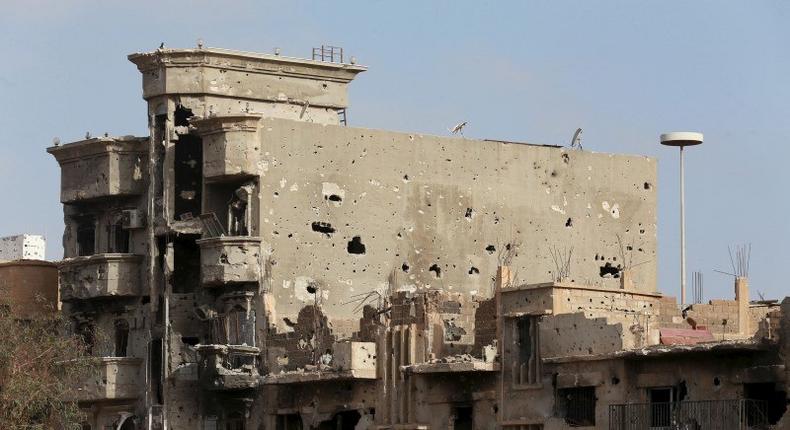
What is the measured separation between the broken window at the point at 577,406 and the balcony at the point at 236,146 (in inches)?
510

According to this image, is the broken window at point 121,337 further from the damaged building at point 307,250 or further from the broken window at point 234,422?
the broken window at point 234,422

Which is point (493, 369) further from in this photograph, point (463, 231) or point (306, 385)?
point (463, 231)

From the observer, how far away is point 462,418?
1996 inches

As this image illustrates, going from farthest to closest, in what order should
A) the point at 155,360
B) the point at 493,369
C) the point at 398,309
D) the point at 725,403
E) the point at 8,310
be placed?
the point at 155,360, the point at 8,310, the point at 398,309, the point at 493,369, the point at 725,403

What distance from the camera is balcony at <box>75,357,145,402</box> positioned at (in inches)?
2339

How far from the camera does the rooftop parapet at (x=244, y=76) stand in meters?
59.3

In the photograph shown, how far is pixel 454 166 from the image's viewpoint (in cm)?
6019

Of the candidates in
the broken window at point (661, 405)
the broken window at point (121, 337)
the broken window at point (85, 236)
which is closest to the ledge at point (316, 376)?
the broken window at point (121, 337)

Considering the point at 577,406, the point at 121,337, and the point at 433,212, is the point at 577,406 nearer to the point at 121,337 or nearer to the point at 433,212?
the point at 433,212

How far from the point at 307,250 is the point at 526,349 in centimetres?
1062

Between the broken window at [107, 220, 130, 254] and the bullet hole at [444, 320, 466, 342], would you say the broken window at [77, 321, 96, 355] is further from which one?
the bullet hole at [444, 320, 466, 342]

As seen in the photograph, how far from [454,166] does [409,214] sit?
1.87 m

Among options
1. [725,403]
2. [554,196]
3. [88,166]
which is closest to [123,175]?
[88,166]

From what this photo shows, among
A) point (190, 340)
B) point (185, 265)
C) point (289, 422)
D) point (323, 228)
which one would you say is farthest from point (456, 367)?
point (185, 265)
